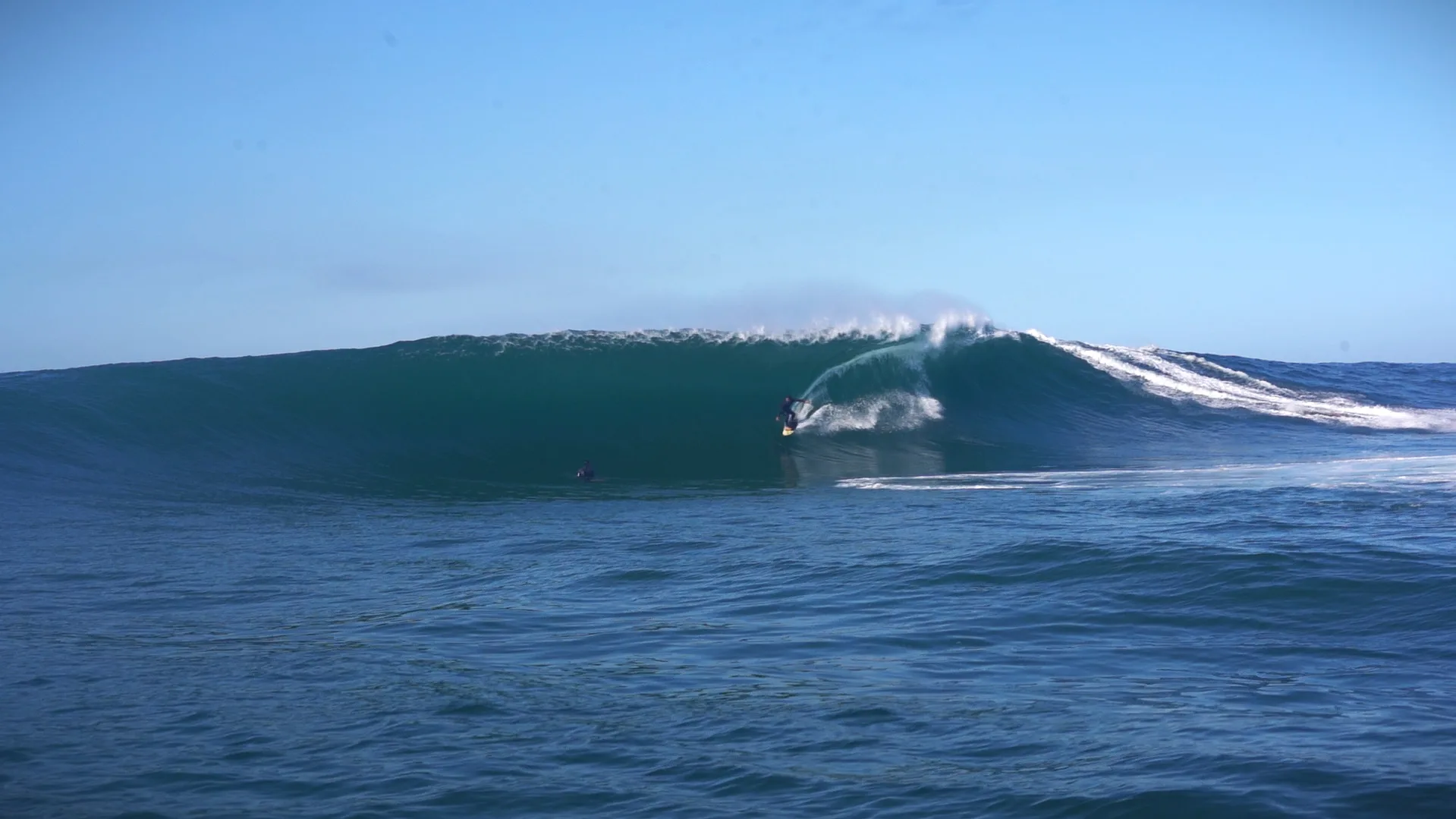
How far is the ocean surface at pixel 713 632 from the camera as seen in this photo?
4094 millimetres

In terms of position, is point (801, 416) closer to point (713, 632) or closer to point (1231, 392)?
point (1231, 392)

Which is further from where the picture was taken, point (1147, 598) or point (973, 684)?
point (1147, 598)

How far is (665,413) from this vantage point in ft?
67.5

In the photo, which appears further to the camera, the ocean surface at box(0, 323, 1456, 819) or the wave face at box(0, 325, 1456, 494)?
the wave face at box(0, 325, 1456, 494)

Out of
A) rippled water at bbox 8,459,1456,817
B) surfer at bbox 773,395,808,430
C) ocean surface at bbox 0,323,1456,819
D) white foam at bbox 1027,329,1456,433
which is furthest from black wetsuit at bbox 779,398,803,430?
rippled water at bbox 8,459,1456,817

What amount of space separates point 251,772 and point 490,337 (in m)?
19.5

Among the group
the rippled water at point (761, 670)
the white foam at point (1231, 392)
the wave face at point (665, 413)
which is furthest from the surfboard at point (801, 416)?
the rippled water at point (761, 670)

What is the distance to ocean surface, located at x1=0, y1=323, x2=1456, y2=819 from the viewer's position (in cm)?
409

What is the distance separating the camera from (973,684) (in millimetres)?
5195

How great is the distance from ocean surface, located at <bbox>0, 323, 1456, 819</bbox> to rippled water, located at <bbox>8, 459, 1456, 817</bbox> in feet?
0.08

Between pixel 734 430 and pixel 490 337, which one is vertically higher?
pixel 490 337

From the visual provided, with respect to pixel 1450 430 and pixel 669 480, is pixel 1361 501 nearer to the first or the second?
pixel 669 480

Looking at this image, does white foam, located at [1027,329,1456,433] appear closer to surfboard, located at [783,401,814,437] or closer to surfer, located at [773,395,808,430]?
surfboard, located at [783,401,814,437]

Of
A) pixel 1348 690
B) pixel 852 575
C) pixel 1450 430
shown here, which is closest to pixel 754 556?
pixel 852 575
